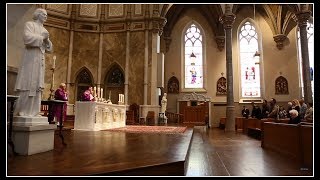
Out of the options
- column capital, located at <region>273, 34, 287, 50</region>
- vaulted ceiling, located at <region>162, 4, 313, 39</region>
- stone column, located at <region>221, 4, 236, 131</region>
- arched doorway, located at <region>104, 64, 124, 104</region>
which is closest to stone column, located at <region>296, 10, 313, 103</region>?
stone column, located at <region>221, 4, 236, 131</region>

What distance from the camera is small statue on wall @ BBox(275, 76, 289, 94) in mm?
17663

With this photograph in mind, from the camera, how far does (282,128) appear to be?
579 cm

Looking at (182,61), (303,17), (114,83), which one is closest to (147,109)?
(114,83)

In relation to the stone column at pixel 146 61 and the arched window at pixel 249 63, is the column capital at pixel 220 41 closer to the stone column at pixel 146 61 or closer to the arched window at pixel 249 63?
the arched window at pixel 249 63

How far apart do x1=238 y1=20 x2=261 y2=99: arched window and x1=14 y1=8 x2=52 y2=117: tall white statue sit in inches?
630

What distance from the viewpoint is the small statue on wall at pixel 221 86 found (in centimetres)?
1817

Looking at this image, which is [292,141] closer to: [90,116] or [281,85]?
[90,116]

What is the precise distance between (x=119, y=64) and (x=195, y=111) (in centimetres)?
525

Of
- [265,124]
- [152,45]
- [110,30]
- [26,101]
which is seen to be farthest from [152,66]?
[26,101]

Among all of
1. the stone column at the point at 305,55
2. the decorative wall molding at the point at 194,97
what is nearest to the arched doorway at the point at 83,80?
the decorative wall molding at the point at 194,97

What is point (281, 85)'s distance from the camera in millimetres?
17766

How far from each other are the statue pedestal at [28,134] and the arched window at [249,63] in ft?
52.5

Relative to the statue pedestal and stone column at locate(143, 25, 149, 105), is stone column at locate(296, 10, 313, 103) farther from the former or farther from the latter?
the statue pedestal

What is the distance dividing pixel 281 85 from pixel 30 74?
1703 cm
